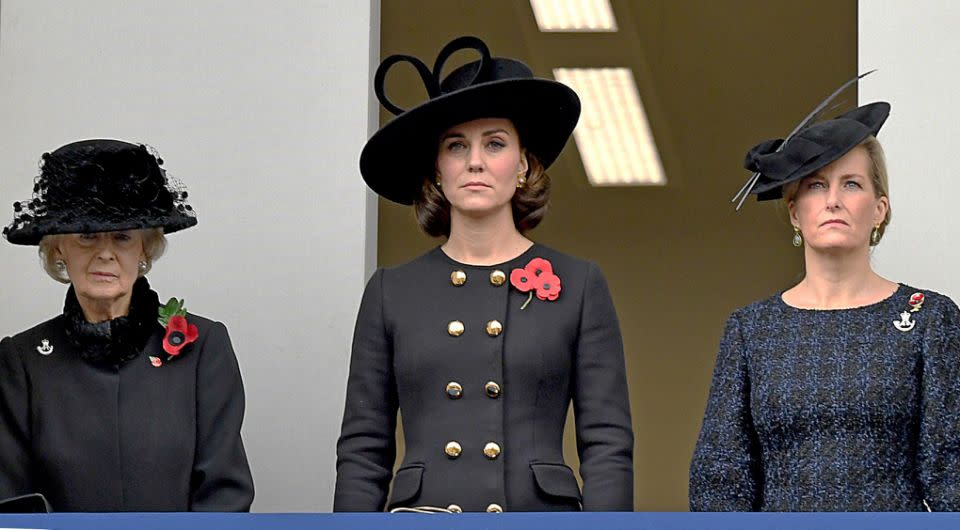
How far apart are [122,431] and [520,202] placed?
0.93m

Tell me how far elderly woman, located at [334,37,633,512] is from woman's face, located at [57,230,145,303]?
0.50 metres

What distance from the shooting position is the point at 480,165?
11.9ft

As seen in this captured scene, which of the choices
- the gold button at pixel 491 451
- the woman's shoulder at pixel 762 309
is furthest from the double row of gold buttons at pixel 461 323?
the woman's shoulder at pixel 762 309

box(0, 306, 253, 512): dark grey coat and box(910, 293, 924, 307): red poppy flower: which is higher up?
box(910, 293, 924, 307): red poppy flower

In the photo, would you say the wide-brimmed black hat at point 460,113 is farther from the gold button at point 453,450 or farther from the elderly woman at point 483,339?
the gold button at point 453,450

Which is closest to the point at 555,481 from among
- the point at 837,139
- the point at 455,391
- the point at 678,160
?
the point at 455,391

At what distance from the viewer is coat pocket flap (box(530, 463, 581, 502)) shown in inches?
136

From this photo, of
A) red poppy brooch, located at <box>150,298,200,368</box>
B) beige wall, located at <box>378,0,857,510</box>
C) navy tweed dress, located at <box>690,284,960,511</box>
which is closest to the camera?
navy tweed dress, located at <box>690,284,960,511</box>

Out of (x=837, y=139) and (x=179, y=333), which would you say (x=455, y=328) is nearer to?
(x=179, y=333)

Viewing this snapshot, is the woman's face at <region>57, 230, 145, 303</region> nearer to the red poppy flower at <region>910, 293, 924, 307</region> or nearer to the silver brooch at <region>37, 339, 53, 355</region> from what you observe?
the silver brooch at <region>37, 339, 53, 355</region>

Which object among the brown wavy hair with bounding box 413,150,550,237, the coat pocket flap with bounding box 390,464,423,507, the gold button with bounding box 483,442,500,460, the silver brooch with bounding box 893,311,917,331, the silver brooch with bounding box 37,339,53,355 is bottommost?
the coat pocket flap with bounding box 390,464,423,507

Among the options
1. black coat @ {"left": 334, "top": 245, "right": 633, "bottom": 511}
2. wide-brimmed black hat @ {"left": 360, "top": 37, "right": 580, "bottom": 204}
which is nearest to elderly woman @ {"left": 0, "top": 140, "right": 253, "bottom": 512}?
black coat @ {"left": 334, "top": 245, "right": 633, "bottom": 511}

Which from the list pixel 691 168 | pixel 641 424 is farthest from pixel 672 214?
pixel 641 424

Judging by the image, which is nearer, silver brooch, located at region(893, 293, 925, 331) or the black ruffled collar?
silver brooch, located at region(893, 293, 925, 331)
